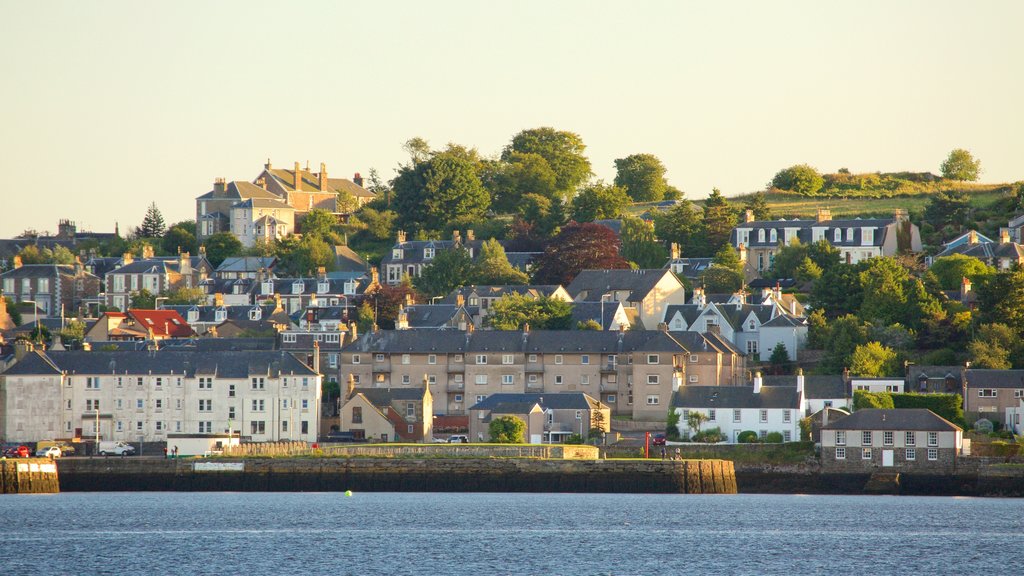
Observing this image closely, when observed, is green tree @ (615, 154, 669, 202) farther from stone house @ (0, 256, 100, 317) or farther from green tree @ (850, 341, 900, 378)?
green tree @ (850, 341, 900, 378)

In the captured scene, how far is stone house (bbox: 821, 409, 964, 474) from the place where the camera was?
78.7m

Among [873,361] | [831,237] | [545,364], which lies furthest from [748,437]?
[831,237]

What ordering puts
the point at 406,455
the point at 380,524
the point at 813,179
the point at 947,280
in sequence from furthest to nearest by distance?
the point at 813,179, the point at 947,280, the point at 406,455, the point at 380,524

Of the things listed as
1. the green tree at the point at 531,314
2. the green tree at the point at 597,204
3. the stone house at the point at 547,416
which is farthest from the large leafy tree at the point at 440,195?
the stone house at the point at 547,416

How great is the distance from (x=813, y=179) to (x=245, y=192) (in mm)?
46713

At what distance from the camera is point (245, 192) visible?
151125mm

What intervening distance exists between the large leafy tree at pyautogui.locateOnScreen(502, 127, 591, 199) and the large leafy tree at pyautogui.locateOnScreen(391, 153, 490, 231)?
389 inches

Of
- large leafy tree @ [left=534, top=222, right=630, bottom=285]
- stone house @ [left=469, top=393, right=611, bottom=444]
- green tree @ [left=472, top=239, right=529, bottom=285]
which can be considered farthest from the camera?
large leafy tree @ [left=534, top=222, right=630, bottom=285]

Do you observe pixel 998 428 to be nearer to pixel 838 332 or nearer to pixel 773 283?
pixel 838 332

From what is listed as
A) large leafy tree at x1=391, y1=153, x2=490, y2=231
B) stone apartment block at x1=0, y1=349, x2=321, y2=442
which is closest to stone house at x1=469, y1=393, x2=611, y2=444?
stone apartment block at x1=0, y1=349, x2=321, y2=442

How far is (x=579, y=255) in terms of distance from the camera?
119m

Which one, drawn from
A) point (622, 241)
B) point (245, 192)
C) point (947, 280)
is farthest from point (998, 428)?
point (245, 192)

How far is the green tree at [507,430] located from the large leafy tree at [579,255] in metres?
32.7

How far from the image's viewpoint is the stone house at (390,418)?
89688 mm
